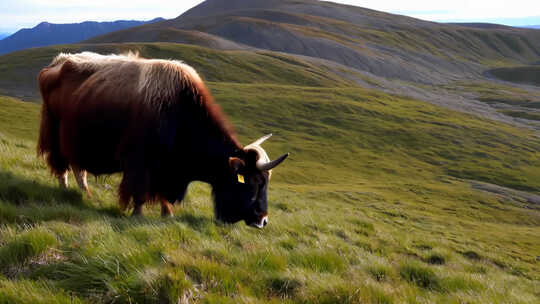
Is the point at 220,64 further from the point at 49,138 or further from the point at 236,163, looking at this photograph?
the point at 236,163

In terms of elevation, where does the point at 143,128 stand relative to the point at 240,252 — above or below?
above

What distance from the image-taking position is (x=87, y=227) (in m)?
5.44

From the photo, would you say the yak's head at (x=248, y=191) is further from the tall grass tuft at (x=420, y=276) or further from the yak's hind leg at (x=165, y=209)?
the tall grass tuft at (x=420, y=276)

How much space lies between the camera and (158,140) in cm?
776

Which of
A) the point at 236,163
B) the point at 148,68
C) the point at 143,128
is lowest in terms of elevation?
the point at 236,163

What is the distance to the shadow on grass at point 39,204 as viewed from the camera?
5.91m

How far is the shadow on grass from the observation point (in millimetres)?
5910

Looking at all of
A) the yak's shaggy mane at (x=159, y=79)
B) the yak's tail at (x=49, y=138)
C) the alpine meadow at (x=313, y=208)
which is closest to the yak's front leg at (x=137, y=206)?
the alpine meadow at (x=313, y=208)

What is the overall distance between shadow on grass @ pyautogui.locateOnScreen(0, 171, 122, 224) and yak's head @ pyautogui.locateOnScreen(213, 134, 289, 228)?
211cm

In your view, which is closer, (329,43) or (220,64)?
(220,64)

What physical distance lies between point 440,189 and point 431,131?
27238mm

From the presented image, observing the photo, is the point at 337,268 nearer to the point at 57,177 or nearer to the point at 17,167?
the point at 57,177

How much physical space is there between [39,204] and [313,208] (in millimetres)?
13952

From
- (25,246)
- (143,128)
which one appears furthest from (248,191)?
(25,246)
